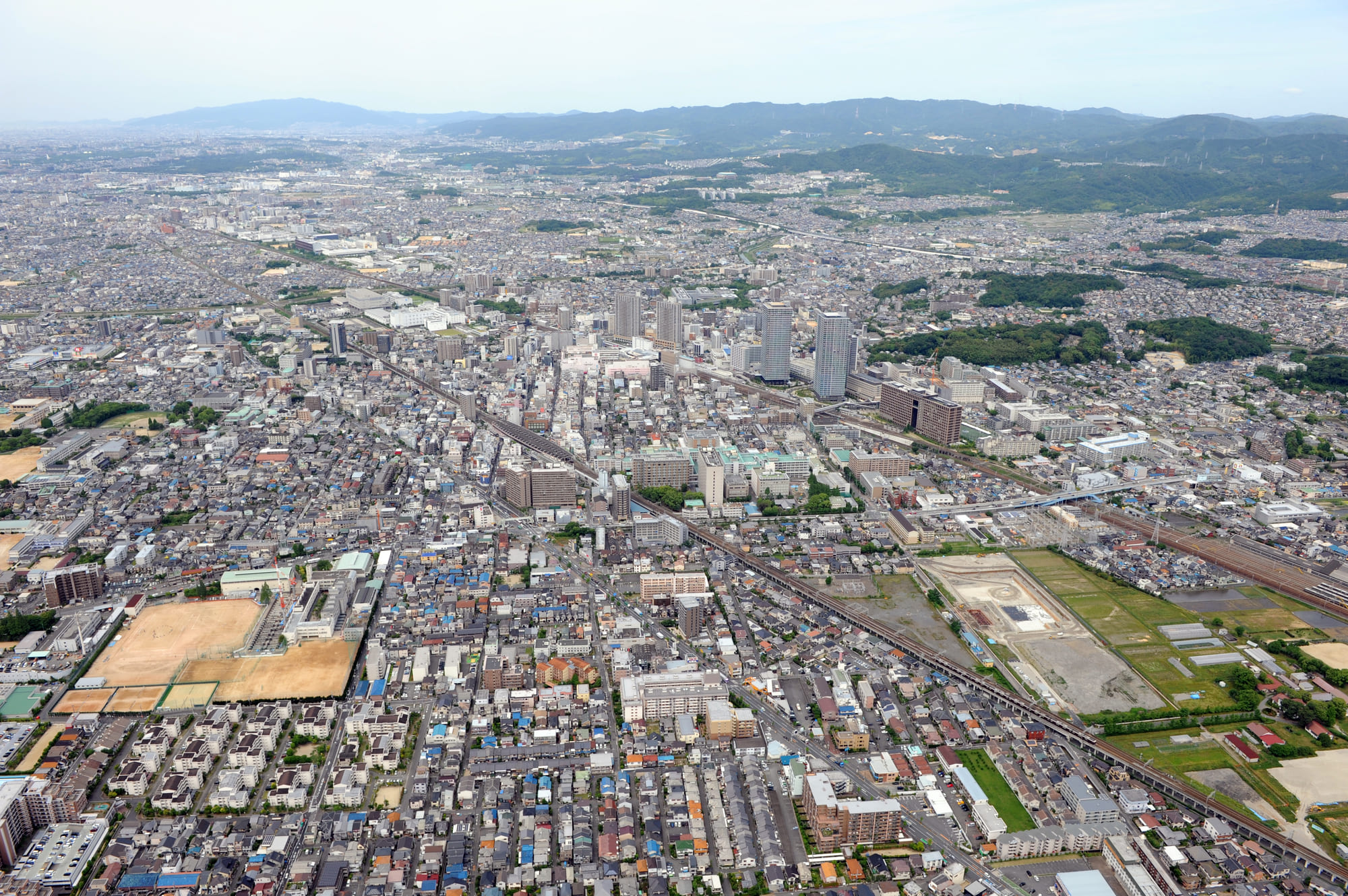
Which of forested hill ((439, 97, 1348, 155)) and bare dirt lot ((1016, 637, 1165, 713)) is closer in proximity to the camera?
bare dirt lot ((1016, 637, 1165, 713))

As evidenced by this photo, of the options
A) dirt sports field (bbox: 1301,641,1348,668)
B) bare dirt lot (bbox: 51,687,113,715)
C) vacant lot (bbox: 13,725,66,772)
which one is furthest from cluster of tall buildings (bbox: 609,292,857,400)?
vacant lot (bbox: 13,725,66,772)

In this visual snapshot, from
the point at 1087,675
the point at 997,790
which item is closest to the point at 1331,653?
the point at 1087,675

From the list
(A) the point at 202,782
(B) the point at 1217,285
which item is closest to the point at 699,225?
(B) the point at 1217,285

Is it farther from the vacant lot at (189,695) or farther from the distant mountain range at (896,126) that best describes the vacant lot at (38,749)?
the distant mountain range at (896,126)

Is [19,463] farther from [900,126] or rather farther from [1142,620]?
[900,126]

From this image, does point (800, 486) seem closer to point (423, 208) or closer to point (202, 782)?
point (202, 782)

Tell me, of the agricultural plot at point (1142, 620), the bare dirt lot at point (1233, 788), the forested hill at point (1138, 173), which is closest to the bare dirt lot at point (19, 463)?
the agricultural plot at point (1142, 620)

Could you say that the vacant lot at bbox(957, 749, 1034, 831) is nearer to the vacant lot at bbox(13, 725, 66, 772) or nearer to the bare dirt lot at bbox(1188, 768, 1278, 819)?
the bare dirt lot at bbox(1188, 768, 1278, 819)
